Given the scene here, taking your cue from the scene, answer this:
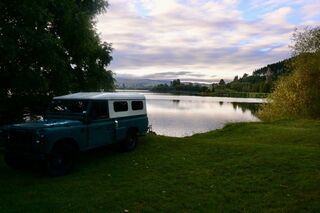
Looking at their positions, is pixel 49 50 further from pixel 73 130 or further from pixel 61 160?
pixel 61 160

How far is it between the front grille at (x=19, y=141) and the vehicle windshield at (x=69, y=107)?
76.4 inches

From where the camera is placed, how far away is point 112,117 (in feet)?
42.2

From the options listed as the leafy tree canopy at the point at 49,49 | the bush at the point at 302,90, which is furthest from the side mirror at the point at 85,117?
the bush at the point at 302,90

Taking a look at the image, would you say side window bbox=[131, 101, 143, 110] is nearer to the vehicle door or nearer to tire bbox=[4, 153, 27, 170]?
the vehicle door

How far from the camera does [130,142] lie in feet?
46.4

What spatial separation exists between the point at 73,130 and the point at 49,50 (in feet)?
17.9

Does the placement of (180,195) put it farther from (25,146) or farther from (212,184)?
(25,146)

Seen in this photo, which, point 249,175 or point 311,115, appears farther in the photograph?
point 311,115

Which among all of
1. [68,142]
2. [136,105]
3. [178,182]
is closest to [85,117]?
[68,142]

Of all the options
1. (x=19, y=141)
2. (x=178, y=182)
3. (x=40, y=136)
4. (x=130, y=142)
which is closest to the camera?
(x=178, y=182)

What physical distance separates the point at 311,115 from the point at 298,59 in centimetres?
555

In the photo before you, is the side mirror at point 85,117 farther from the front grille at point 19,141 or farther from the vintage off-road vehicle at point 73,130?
the front grille at point 19,141

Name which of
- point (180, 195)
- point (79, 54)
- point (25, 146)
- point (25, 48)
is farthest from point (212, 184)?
point (79, 54)

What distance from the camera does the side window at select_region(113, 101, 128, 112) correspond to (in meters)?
13.2
